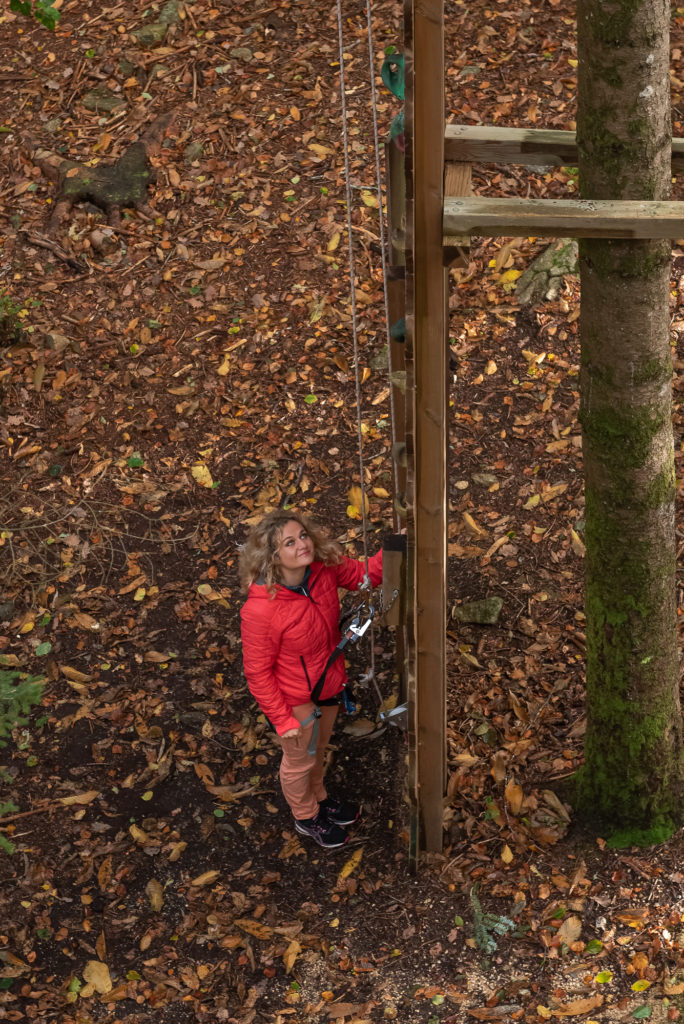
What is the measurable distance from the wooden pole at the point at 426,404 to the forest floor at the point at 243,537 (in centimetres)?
62

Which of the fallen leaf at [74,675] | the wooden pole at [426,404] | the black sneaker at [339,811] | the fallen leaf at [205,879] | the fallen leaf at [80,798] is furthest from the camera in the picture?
the fallen leaf at [74,675]

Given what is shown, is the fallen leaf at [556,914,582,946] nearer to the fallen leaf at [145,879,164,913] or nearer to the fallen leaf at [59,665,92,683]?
the fallen leaf at [145,879,164,913]

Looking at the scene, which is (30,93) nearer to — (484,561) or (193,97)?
(193,97)

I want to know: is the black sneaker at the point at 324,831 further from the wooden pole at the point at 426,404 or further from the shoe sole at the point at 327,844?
the wooden pole at the point at 426,404

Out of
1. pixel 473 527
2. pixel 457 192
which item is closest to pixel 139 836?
pixel 473 527

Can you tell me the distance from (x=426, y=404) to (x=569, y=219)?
76 centimetres

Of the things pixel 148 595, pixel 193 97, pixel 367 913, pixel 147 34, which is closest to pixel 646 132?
pixel 367 913

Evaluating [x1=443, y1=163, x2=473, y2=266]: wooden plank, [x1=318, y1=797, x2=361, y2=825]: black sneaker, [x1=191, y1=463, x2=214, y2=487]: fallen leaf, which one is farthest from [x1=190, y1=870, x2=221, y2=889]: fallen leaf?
[x1=443, y1=163, x2=473, y2=266]: wooden plank

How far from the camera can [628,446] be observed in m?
3.69

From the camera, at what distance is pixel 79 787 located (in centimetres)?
533

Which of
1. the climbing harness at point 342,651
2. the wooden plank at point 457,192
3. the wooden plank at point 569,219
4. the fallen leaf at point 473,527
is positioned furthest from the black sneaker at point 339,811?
the wooden plank at point 569,219

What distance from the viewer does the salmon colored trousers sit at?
4.61 meters

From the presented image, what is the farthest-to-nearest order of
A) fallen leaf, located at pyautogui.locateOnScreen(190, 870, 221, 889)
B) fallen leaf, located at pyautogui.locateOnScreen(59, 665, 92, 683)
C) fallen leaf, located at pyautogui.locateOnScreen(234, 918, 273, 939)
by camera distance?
fallen leaf, located at pyautogui.locateOnScreen(59, 665, 92, 683)
fallen leaf, located at pyautogui.locateOnScreen(190, 870, 221, 889)
fallen leaf, located at pyautogui.locateOnScreen(234, 918, 273, 939)

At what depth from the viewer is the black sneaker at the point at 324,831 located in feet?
16.0
